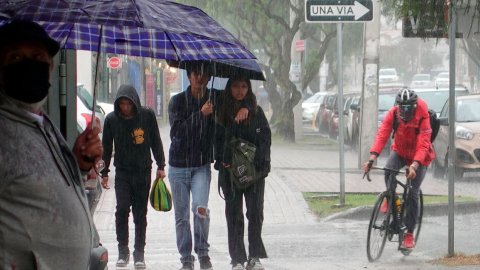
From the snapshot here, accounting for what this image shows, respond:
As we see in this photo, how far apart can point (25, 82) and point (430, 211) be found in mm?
8569

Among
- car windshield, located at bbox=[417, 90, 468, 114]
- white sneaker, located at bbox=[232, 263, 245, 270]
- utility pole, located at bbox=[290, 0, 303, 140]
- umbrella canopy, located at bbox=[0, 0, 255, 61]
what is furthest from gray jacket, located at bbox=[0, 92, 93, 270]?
utility pole, located at bbox=[290, 0, 303, 140]

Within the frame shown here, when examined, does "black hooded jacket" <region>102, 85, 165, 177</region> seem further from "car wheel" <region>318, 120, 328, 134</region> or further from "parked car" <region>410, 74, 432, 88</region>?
"parked car" <region>410, 74, 432, 88</region>

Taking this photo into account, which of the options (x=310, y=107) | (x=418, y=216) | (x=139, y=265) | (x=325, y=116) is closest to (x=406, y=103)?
(x=418, y=216)

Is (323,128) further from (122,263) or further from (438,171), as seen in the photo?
(122,263)

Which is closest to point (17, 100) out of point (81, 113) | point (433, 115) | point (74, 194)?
point (74, 194)

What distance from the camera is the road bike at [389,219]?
7.44 meters

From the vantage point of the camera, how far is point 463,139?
14.1 meters

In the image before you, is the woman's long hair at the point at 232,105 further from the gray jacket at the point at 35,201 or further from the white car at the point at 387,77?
the white car at the point at 387,77

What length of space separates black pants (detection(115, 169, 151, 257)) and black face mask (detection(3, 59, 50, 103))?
4.11m

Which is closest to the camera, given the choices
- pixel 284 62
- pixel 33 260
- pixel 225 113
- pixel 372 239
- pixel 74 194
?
pixel 33 260

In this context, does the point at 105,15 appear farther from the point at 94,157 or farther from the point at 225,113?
the point at 225,113

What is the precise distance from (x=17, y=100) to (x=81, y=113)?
33.9 feet

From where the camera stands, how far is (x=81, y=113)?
12.9 meters

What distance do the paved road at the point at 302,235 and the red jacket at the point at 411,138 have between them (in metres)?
1.04
